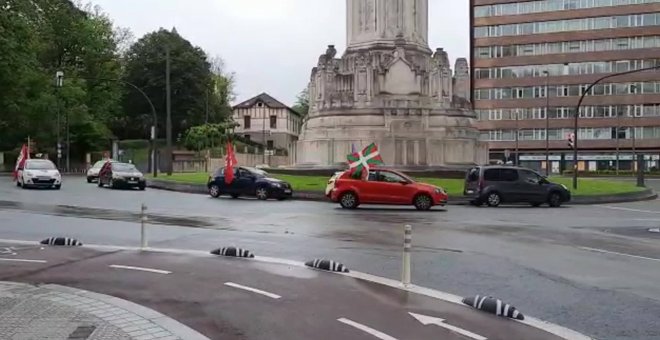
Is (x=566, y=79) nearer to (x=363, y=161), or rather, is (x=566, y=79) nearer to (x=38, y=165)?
(x=38, y=165)

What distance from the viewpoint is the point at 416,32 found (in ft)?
140

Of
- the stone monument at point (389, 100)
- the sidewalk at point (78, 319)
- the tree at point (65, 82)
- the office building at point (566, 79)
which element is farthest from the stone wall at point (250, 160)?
the sidewalk at point (78, 319)

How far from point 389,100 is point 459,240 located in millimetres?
26029

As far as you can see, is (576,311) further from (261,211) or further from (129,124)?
(129,124)

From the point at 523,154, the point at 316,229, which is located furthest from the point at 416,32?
the point at 523,154

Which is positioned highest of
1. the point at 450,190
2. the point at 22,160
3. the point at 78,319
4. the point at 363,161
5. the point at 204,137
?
the point at 204,137

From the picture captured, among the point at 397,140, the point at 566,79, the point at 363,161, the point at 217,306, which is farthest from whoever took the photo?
the point at 566,79

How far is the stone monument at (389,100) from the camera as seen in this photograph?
4012 centimetres

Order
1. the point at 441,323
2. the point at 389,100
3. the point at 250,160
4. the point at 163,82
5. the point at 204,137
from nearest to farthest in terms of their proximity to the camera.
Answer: the point at 441,323
the point at 389,100
the point at 204,137
the point at 250,160
the point at 163,82

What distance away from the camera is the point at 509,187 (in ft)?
97.3

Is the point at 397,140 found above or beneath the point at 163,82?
beneath

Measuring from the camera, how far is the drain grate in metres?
6.59

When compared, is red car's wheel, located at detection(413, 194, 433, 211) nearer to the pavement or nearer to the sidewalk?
the pavement

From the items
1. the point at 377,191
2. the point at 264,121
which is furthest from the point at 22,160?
the point at 264,121
